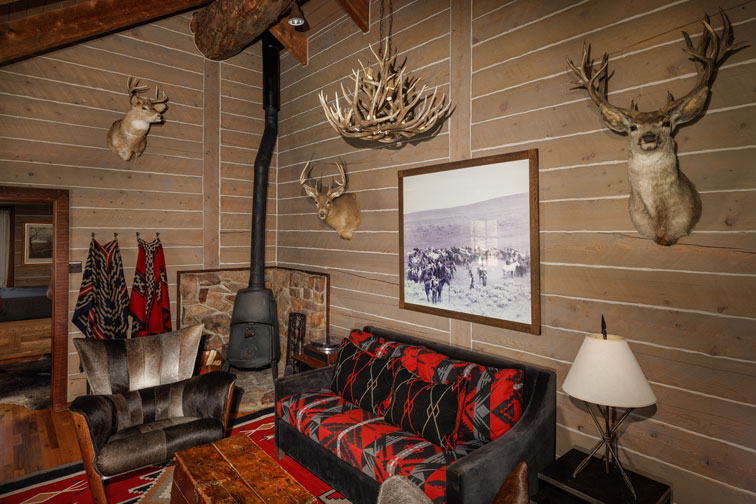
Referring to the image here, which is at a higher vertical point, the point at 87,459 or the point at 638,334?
the point at 638,334

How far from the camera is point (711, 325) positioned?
1.92 meters

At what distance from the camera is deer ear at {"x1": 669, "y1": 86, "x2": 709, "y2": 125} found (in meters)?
1.85

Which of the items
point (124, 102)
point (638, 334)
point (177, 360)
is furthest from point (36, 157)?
point (638, 334)

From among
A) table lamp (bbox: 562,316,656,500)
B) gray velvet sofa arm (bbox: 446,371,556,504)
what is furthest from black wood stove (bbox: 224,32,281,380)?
table lamp (bbox: 562,316,656,500)

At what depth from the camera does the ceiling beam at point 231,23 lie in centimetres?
371

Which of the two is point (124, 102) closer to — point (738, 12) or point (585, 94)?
point (585, 94)

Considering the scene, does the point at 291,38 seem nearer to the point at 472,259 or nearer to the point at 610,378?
the point at 472,259

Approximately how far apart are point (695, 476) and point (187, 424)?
2.86 m

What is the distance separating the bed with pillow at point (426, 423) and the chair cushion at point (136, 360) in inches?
34.4

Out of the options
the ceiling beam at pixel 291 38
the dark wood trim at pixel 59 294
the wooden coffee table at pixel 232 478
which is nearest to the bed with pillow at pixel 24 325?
the dark wood trim at pixel 59 294

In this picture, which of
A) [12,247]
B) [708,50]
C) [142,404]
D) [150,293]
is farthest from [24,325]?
[708,50]

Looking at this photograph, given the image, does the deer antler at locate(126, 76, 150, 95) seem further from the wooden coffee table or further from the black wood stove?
the wooden coffee table

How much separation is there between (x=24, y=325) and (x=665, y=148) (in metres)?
Answer: 6.92

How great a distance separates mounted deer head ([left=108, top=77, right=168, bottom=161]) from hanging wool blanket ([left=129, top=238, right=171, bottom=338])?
930 millimetres
